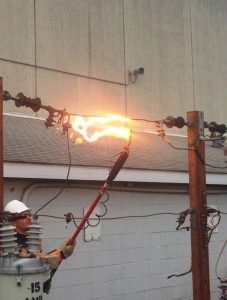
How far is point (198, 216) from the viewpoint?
7828 mm

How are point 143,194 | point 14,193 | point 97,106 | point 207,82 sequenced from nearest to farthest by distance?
1. point 14,193
2. point 143,194
3. point 97,106
4. point 207,82

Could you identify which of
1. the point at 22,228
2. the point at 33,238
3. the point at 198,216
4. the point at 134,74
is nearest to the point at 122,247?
the point at 198,216

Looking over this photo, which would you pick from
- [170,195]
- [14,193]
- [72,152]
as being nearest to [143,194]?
[170,195]

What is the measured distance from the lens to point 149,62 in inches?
496

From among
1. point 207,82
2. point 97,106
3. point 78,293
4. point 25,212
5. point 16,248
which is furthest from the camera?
point 207,82

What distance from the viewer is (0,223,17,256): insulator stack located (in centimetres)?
509

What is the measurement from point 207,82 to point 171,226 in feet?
15.0

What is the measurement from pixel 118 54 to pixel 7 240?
24.4ft

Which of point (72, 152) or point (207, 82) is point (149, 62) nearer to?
point (207, 82)

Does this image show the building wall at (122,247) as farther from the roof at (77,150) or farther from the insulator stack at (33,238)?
the insulator stack at (33,238)

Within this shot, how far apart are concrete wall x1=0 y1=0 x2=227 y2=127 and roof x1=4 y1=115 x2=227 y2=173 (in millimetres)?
636

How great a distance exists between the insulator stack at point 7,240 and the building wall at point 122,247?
10.9 ft

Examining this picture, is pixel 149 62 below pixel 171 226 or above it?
Answer: above

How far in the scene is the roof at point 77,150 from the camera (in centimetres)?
844
